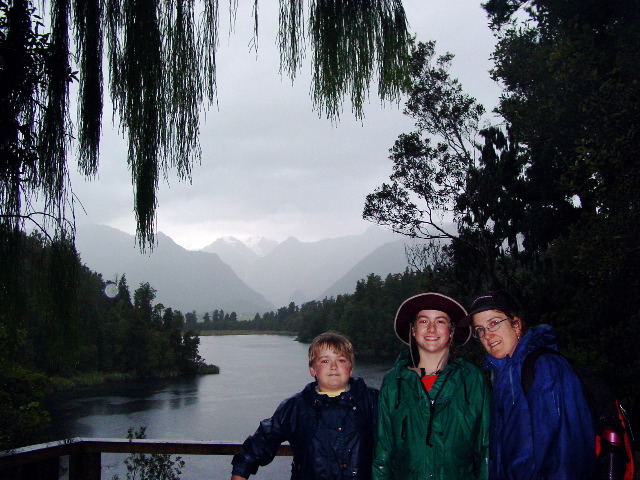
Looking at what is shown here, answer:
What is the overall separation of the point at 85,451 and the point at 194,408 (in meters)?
30.7

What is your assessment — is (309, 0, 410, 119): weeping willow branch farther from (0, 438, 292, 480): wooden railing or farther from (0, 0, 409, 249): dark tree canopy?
(0, 438, 292, 480): wooden railing

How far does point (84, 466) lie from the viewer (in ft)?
6.79

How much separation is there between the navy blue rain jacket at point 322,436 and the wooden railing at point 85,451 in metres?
0.36

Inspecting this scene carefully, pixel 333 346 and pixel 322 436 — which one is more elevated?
pixel 333 346

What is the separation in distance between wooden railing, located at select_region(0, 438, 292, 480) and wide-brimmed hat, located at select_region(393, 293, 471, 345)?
2.06 feet

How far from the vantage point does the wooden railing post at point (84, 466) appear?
205 centimetres

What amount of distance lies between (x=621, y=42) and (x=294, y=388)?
104 feet

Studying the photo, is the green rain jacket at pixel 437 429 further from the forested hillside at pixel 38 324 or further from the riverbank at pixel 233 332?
the riverbank at pixel 233 332

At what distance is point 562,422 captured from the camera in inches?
45.7

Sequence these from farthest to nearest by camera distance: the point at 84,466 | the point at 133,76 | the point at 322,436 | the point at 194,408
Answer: the point at 194,408, the point at 84,466, the point at 322,436, the point at 133,76

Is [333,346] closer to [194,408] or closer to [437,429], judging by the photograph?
[437,429]

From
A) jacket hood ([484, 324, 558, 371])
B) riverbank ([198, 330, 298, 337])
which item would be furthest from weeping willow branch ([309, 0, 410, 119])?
riverbank ([198, 330, 298, 337])

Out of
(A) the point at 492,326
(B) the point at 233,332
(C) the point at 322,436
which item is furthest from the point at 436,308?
(B) the point at 233,332

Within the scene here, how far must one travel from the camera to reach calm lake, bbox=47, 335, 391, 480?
67.5 ft
